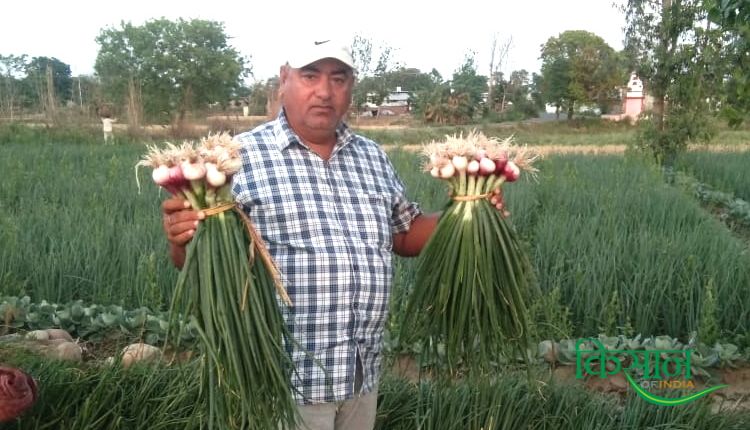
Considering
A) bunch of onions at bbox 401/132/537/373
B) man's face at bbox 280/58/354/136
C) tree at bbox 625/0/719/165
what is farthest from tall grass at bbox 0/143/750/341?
tree at bbox 625/0/719/165

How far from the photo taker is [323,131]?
5.36 feet

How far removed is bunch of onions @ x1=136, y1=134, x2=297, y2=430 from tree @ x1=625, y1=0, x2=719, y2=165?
10.6 m

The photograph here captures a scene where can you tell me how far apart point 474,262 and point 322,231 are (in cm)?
40

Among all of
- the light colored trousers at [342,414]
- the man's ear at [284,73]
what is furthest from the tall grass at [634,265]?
the man's ear at [284,73]

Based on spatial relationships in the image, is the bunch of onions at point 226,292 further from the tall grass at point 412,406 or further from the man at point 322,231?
the tall grass at point 412,406

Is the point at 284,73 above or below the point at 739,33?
below

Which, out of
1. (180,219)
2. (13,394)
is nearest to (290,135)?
(180,219)

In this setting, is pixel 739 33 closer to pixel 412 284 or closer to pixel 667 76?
pixel 412 284

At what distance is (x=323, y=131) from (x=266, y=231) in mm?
280

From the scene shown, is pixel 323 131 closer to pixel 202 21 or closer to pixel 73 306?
pixel 73 306

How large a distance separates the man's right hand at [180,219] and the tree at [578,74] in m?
31.1

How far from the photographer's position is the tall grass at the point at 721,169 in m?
8.54

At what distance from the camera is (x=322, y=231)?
1596 mm

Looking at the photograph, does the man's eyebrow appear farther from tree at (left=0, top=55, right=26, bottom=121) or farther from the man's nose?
tree at (left=0, top=55, right=26, bottom=121)
